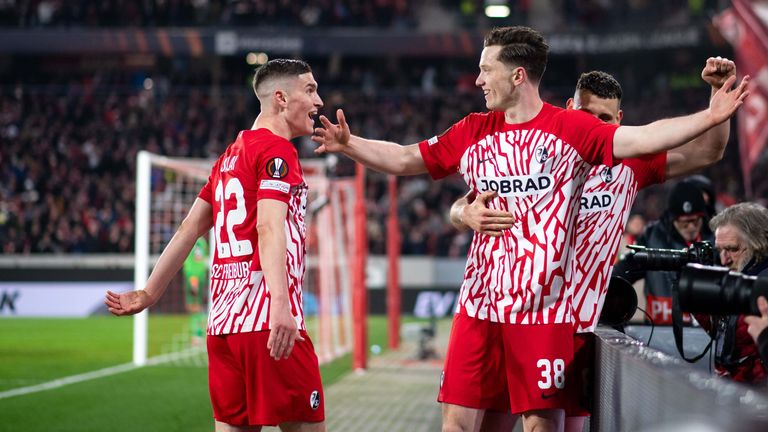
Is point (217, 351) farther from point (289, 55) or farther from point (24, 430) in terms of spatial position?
point (289, 55)

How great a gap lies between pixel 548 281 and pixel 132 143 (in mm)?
28822

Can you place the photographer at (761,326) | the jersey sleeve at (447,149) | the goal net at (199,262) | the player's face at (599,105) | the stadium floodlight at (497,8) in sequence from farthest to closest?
1. the stadium floodlight at (497,8)
2. the goal net at (199,262)
3. the player's face at (599,105)
4. the jersey sleeve at (447,149)
5. the photographer at (761,326)

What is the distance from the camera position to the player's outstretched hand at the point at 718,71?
12.2ft

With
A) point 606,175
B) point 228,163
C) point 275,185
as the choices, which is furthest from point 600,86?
point 228,163

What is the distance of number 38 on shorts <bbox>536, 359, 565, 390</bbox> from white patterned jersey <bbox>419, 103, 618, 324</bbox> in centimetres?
16

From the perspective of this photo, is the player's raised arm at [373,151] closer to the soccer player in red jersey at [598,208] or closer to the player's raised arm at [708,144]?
the soccer player in red jersey at [598,208]

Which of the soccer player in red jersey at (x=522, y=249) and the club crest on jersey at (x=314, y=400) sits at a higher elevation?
the soccer player in red jersey at (x=522, y=249)

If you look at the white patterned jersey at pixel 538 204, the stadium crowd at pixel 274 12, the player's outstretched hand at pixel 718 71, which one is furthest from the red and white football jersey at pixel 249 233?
the stadium crowd at pixel 274 12

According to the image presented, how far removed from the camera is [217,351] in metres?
4.36

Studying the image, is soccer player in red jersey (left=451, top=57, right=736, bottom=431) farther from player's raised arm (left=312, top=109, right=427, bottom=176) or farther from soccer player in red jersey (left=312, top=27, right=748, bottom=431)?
player's raised arm (left=312, top=109, right=427, bottom=176)

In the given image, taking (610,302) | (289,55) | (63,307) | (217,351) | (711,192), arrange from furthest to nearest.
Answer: (289,55)
(63,307)
(711,192)
(610,302)
(217,351)

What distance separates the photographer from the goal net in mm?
13820

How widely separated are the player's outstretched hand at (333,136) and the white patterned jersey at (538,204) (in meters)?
0.65

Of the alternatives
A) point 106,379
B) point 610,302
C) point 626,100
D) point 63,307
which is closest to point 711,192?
point 610,302
